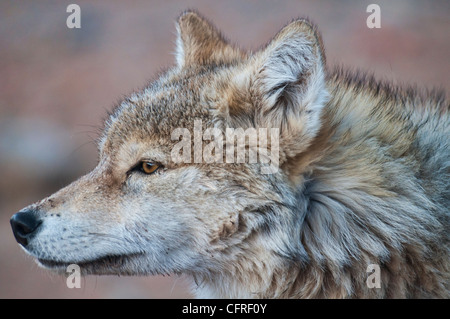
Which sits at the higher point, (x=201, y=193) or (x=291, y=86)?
(x=291, y=86)

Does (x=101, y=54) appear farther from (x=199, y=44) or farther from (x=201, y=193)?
(x=201, y=193)

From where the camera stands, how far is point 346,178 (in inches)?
146

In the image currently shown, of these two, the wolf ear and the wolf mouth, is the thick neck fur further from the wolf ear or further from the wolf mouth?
the wolf mouth

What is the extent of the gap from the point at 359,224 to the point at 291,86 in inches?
40.0

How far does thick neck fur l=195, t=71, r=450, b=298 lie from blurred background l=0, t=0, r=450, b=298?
7687mm

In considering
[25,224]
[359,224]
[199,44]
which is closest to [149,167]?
[25,224]

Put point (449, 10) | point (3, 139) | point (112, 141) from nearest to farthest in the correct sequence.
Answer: point (112, 141), point (3, 139), point (449, 10)

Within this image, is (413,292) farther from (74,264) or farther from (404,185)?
(74,264)

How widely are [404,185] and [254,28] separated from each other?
10.9m

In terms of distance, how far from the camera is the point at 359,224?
3676 mm

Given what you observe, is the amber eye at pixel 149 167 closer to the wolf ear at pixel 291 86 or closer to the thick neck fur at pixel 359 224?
the wolf ear at pixel 291 86

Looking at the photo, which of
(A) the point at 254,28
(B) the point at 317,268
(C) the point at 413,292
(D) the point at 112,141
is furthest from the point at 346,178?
(A) the point at 254,28

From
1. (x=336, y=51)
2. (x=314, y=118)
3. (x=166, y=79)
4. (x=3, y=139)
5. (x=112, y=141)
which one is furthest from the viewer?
(x=336, y=51)

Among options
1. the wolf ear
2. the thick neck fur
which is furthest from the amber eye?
the thick neck fur
